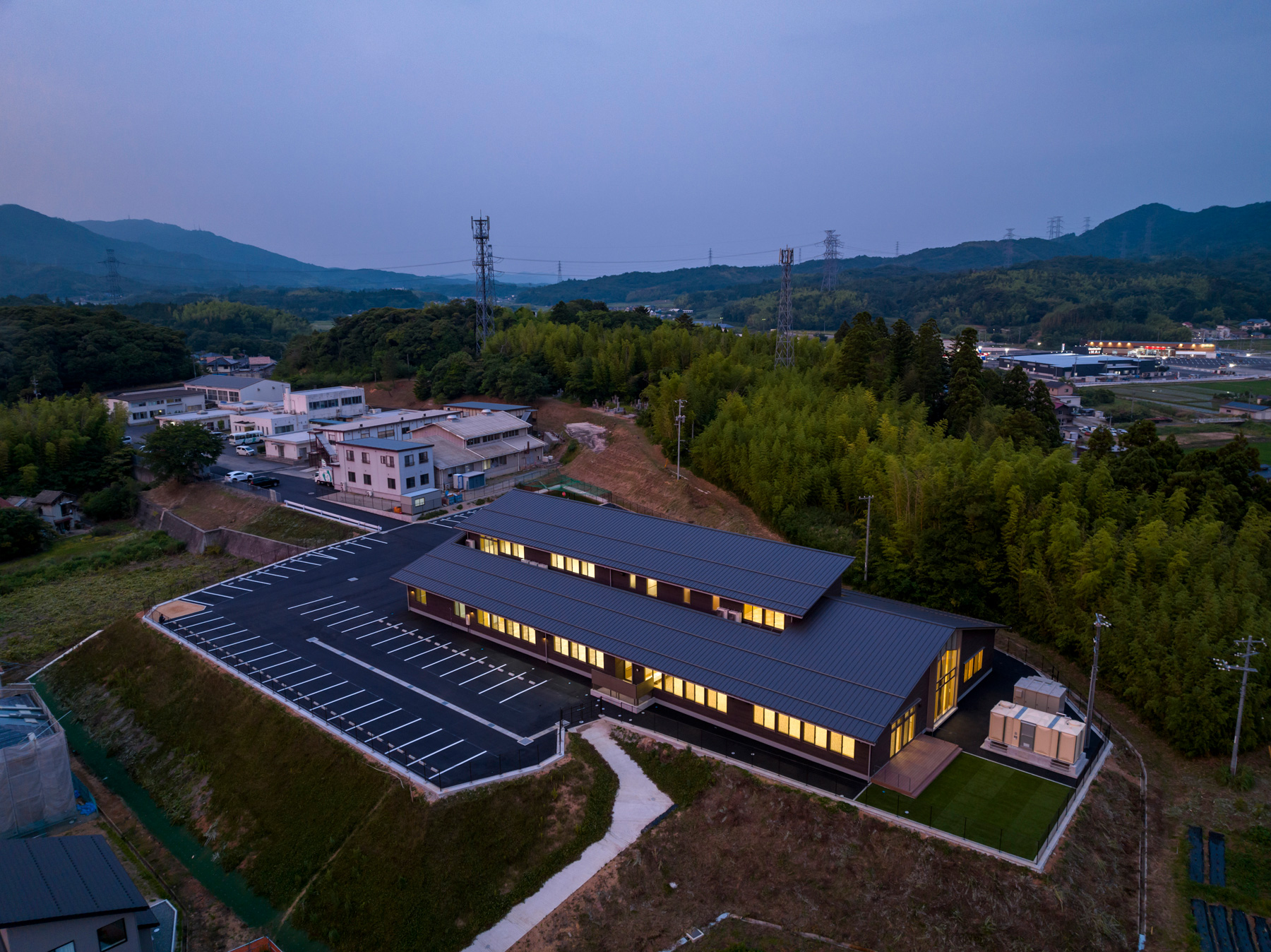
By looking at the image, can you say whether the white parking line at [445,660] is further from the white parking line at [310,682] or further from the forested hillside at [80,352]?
the forested hillside at [80,352]

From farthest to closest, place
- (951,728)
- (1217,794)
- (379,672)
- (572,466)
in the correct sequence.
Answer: (572,466), (379,672), (951,728), (1217,794)

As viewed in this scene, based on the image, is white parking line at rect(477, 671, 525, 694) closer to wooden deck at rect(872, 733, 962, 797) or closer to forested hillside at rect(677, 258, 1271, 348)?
wooden deck at rect(872, 733, 962, 797)

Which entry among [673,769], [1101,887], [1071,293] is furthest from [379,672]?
[1071,293]

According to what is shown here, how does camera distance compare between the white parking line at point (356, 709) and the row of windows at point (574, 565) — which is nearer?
the white parking line at point (356, 709)

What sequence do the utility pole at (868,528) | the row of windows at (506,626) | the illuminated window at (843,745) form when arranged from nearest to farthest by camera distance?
1. the illuminated window at (843,745)
2. the row of windows at (506,626)
3. the utility pole at (868,528)

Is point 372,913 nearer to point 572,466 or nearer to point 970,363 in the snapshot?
point 572,466

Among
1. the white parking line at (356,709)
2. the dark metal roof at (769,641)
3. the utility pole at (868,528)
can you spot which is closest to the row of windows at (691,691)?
the dark metal roof at (769,641)
